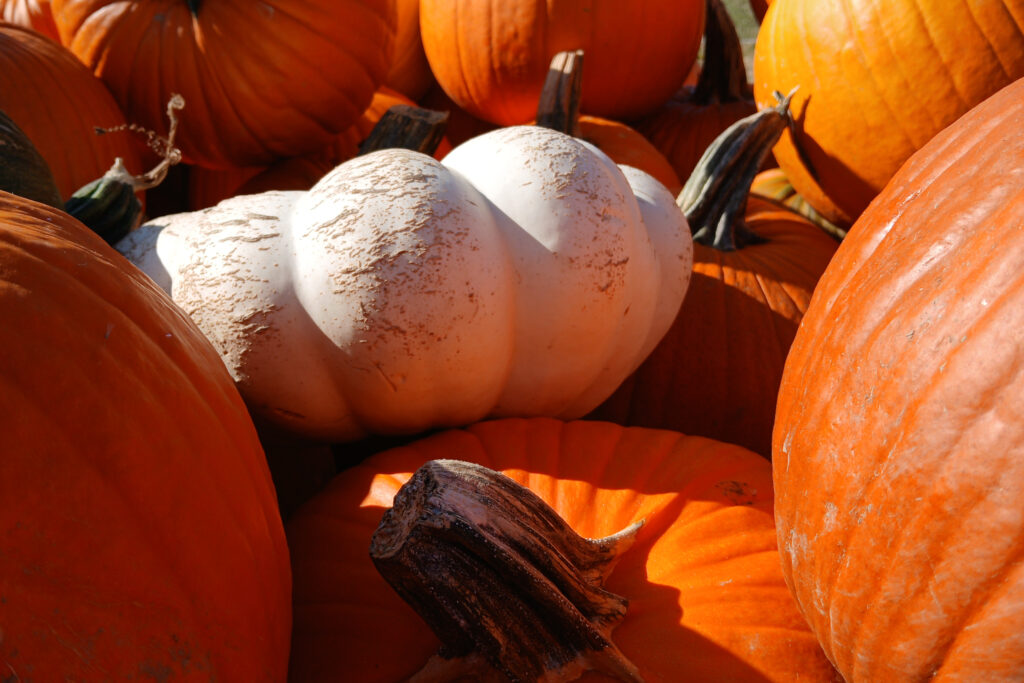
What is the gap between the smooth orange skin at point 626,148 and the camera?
2387 mm

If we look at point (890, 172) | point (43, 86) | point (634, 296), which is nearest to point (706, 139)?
point (890, 172)

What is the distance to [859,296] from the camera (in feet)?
2.96

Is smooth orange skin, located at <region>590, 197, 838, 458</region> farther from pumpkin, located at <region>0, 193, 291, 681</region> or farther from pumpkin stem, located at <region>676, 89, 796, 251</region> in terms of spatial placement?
pumpkin, located at <region>0, 193, 291, 681</region>

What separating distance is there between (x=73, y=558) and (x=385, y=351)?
1.86 feet

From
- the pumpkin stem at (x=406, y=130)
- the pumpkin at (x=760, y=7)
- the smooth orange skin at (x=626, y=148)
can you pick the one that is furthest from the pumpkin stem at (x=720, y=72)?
the pumpkin stem at (x=406, y=130)

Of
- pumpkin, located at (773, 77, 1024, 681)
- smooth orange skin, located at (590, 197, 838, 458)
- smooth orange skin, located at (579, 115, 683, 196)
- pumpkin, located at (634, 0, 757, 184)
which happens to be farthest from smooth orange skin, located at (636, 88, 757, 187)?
pumpkin, located at (773, 77, 1024, 681)

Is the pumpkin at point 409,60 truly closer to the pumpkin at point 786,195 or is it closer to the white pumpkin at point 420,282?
the pumpkin at point 786,195

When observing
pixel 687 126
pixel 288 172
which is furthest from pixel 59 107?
pixel 687 126

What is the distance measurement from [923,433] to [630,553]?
46cm

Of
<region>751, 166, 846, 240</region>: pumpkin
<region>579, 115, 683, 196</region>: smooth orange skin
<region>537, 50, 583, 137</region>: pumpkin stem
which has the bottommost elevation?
<region>751, 166, 846, 240</region>: pumpkin

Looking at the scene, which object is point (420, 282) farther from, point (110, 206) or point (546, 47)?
point (546, 47)

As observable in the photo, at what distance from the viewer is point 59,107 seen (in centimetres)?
194

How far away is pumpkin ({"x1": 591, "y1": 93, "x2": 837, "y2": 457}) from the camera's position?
5.69ft

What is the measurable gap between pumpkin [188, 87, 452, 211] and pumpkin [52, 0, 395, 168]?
108mm
